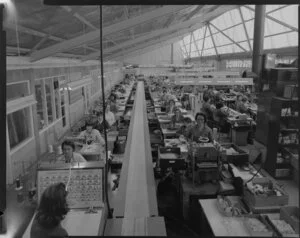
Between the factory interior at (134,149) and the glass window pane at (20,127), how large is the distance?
2cm

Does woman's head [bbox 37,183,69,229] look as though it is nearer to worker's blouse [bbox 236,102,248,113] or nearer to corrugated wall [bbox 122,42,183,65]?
worker's blouse [bbox 236,102,248,113]

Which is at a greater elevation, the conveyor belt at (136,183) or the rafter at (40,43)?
the rafter at (40,43)

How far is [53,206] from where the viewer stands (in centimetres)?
Answer: 186

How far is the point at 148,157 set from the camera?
17.9 ft

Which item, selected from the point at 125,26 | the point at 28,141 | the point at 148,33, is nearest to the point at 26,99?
the point at 28,141

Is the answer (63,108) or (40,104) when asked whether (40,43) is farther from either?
(63,108)

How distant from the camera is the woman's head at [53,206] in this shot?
1819mm

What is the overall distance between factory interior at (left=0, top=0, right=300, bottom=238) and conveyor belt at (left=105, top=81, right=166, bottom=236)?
0.06 ft

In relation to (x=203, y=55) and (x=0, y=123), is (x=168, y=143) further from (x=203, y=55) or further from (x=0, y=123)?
(x=203, y=55)

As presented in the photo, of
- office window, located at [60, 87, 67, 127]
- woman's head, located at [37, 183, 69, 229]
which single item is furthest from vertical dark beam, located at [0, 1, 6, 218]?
office window, located at [60, 87, 67, 127]

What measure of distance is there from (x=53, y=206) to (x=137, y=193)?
6.17ft

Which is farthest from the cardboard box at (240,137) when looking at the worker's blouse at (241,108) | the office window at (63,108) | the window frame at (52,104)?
the office window at (63,108)

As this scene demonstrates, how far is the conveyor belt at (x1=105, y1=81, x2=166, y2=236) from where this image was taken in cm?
157

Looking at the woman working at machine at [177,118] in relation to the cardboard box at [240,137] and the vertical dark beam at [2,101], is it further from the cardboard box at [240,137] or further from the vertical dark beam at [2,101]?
the vertical dark beam at [2,101]
